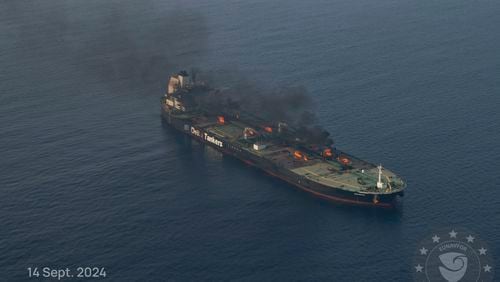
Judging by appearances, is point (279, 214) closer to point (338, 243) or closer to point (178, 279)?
point (338, 243)

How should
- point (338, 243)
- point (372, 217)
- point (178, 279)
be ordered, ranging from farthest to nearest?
point (372, 217)
point (338, 243)
point (178, 279)

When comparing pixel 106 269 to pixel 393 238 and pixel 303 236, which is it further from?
pixel 393 238

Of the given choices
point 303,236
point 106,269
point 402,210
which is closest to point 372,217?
point 402,210

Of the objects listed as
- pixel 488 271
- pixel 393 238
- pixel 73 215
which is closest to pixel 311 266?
pixel 393 238

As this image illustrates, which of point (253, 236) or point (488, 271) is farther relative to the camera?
point (253, 236)

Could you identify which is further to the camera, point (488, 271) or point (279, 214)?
point (279, 214)

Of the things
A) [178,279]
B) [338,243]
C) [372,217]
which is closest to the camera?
[178,279]
